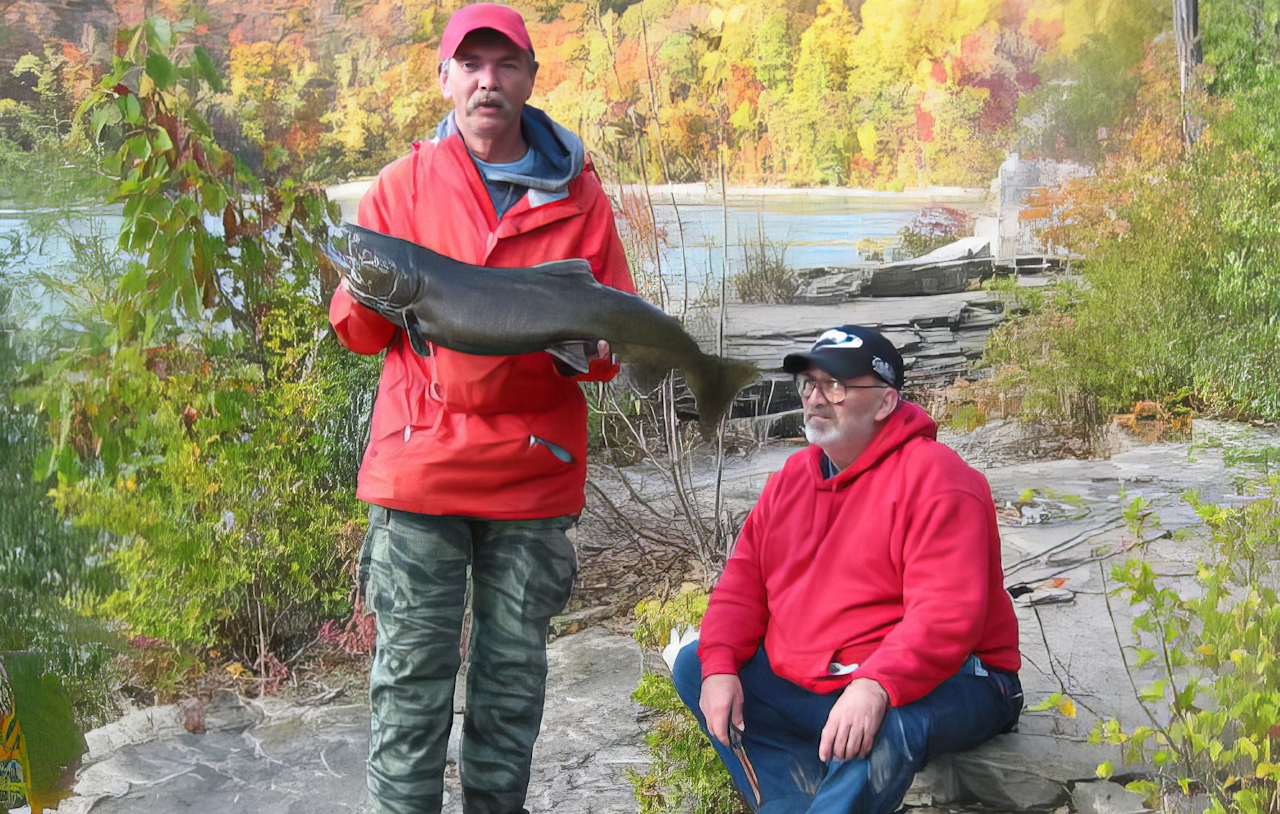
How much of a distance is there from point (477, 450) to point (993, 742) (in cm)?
133

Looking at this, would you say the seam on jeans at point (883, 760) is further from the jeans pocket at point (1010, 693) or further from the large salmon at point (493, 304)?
the large salmon at point (493, 304)

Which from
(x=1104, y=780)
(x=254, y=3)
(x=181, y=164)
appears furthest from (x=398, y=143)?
(x=1104, y=780)

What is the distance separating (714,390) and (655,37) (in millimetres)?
2563

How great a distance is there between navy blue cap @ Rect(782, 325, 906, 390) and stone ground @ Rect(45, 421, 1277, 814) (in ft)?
2.92

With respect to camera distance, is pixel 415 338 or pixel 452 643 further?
pixel 452 643

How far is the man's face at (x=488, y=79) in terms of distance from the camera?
2.08m

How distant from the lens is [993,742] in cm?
241

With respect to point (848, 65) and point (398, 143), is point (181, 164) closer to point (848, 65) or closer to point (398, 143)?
point (398, 143)

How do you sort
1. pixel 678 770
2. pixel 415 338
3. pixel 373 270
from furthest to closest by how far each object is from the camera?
pixel 678 770 → pixel 415 338 → pixel 373 270

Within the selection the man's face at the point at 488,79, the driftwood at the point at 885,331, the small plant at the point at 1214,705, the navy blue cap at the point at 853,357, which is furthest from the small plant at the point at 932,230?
the man's face at the point at 488,79

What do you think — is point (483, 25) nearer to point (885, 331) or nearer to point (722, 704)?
point (722, 704)

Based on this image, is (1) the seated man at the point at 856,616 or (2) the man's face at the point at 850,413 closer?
(1) the seated man at the point at 856,616

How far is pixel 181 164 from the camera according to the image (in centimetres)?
367

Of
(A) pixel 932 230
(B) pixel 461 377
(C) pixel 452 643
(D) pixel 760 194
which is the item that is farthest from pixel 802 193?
(C) pixel 452 643
